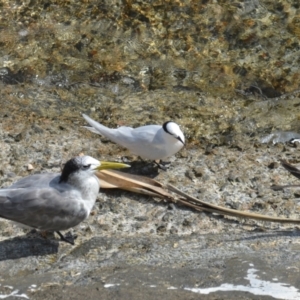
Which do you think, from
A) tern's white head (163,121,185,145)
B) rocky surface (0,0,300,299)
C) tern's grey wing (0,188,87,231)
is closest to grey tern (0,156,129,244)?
tern's grey wing (0,188,87,231)

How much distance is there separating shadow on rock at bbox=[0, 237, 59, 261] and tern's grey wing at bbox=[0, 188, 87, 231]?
0.11 metres

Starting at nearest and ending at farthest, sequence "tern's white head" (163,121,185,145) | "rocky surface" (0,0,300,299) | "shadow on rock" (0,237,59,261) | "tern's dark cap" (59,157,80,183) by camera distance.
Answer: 1. "rocky surface" (0,0,300,299)
2. "shadow on rock" (0,237,59,261)
3. "tern's dark cap" (59,157,80,183)
4. "tern's white head" (163,121,185,145)

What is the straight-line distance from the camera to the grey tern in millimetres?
4695

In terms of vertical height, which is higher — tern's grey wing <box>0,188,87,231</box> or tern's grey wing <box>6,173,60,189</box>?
tern's grey wing <box>6,173,60,189</box>

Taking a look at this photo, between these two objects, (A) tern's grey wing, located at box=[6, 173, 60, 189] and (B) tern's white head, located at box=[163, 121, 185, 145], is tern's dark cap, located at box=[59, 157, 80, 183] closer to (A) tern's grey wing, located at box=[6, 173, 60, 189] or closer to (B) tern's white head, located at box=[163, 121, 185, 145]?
(A) tern's grey wing, located at box=[6, 173, 60, 189]


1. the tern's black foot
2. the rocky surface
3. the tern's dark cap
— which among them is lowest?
the tern's black foot

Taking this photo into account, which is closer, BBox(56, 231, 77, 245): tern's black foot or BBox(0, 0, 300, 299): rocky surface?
BBox(0, 0, 300, 299): rocky surface

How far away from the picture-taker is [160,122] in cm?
643

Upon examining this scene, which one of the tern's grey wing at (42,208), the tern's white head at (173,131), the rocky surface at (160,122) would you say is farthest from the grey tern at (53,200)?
the tern's white head at (173,131)

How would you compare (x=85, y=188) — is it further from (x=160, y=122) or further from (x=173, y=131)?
(x=160, y=122)

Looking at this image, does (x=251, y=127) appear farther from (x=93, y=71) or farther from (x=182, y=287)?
(x=182, y=287)

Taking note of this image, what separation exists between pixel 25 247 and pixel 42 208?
0.26 m

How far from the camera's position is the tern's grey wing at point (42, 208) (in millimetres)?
4688

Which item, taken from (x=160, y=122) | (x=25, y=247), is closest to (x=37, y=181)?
(x=25, y=247)
